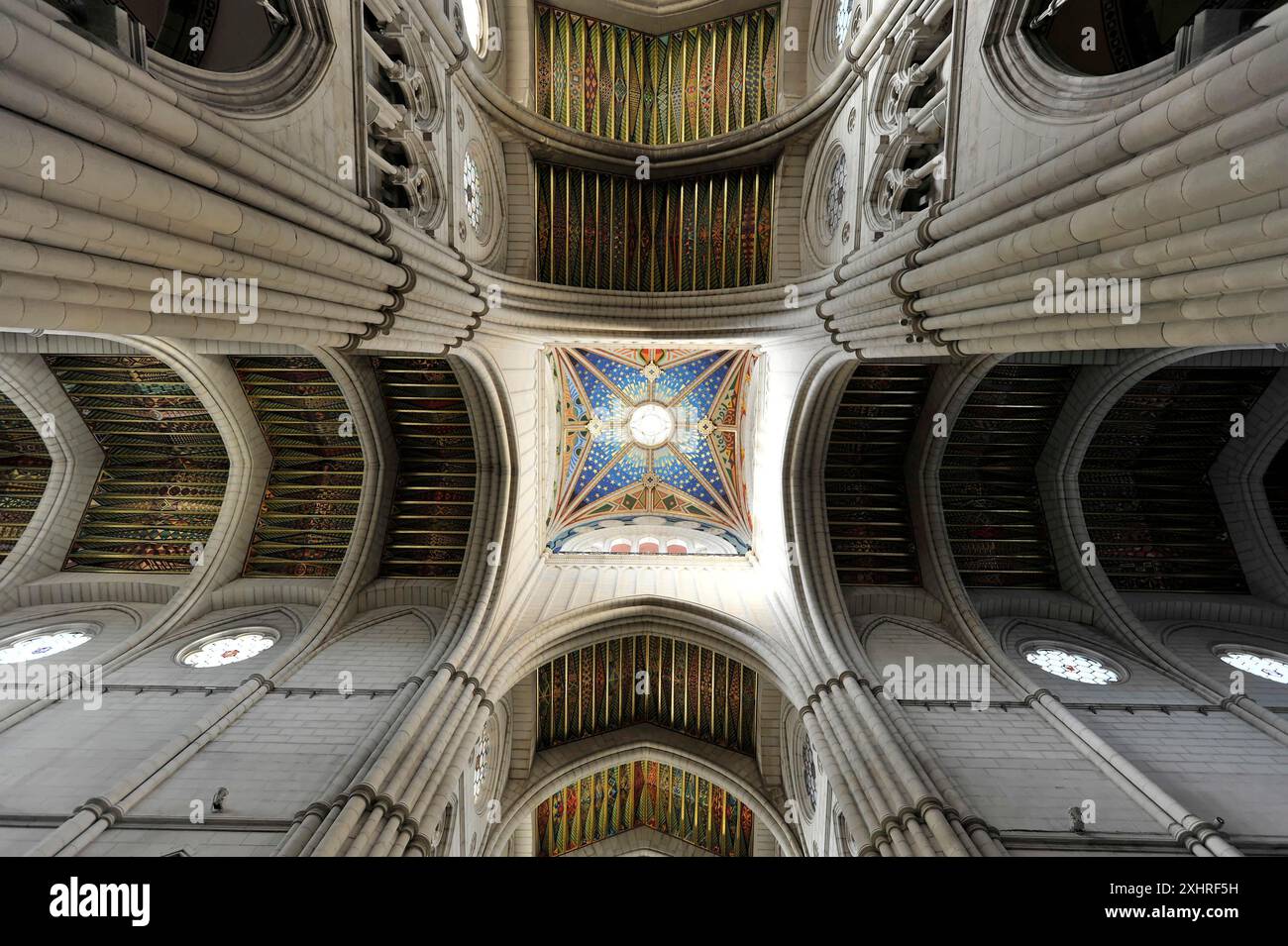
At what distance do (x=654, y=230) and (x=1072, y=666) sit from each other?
13.8 meters

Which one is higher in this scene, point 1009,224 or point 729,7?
point 729,7

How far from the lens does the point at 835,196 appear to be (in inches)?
474

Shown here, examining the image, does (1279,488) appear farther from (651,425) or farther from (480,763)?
(480,763)

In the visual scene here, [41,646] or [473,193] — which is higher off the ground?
[473,193]

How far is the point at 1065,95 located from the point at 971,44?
1948mm

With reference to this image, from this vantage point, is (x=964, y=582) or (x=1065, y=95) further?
(x=964, y=582)

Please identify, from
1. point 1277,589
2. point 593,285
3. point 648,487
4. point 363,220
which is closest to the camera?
point 363,220

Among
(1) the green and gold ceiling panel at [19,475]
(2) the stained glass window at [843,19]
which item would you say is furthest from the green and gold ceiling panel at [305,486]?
(2) the stained glass window at [843,19]

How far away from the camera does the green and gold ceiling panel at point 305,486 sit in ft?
41.6

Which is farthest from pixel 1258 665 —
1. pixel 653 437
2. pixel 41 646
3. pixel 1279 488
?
pixel 41 646

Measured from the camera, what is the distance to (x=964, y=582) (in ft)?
42.3
